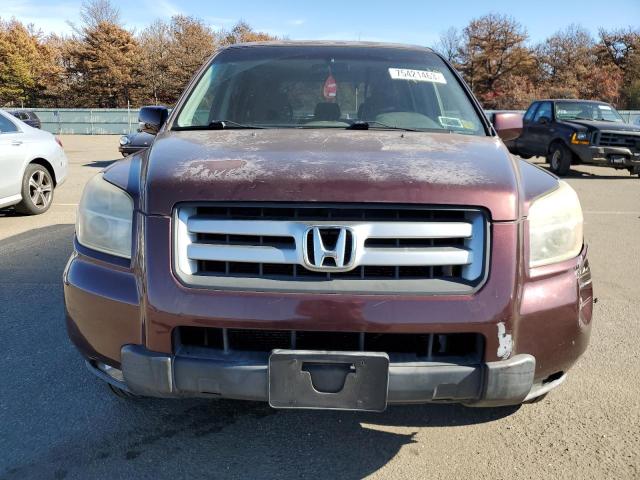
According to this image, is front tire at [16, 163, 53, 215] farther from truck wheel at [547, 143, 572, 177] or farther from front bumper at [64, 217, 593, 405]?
truck wheel at [547, 143, 572, 177]

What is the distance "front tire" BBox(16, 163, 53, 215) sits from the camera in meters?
7.38

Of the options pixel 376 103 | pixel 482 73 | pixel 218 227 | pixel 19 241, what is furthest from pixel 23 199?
pixel 482 73

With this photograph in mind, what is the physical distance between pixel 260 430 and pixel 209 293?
0.95 metres

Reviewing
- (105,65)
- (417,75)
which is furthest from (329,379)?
(105,65)

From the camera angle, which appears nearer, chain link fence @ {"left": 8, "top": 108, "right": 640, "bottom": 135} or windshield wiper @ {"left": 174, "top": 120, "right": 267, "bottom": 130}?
windshield wiper @ {"left": 174, "top": 120, "right": 267, "bottom": 130}

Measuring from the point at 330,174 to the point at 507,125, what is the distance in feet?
6.53

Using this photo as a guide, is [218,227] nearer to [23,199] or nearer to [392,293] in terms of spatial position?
[392,293]

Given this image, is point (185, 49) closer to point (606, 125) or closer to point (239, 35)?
point (239, 35)

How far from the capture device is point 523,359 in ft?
6.65

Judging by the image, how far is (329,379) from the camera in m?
1.95

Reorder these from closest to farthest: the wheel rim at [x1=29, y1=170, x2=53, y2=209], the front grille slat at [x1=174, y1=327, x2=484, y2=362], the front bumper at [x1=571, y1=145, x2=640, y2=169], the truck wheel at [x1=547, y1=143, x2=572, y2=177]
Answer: the front grille slat at [x1=174, y1=327, x2=484, y2=362] < the wheel rim at [x1=29, y1=170, x2=53, y2=209] < the front bumper at [x1=571, y1=145, x2=640, y2=169] < the truck wheel at [x1=547, y1=143, x2=572, y2=177]

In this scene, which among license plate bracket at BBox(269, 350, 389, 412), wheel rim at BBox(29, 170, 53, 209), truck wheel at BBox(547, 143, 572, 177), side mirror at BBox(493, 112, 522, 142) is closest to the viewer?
license plate bracket at BBox(269, 350, 389, 412)

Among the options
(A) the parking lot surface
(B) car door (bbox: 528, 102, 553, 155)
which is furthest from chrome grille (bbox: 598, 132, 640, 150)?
(A) the parking lot surface

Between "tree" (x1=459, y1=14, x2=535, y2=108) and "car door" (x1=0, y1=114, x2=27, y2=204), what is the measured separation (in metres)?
51.3
